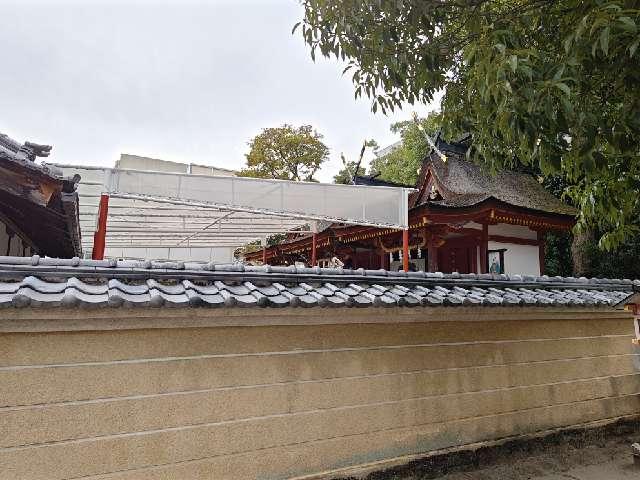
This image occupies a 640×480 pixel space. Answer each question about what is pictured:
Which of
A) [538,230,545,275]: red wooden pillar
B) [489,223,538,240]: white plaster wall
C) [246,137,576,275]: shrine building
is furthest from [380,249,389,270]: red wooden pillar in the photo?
[538,230,545,275]: red wooden pillar

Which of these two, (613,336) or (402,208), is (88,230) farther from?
(613,336)

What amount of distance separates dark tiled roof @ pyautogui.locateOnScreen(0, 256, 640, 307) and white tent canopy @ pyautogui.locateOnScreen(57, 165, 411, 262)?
440cm

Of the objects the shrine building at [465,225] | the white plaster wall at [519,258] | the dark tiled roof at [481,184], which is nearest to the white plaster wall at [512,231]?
the shrine building at [465,225]

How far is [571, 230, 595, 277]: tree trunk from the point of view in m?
14.2

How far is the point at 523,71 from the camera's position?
3129 mm

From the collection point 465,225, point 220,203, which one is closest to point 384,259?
point 465,225

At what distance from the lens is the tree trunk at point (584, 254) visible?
14.2 m

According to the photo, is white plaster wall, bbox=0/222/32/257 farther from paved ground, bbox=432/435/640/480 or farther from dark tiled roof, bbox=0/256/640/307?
paved ground, bbox=432/435/640/480

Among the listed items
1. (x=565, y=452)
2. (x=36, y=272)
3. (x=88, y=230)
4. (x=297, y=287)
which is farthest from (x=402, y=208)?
(x=88, y=230)

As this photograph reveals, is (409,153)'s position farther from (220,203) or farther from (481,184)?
(220,203)

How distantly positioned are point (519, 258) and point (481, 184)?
275 cm

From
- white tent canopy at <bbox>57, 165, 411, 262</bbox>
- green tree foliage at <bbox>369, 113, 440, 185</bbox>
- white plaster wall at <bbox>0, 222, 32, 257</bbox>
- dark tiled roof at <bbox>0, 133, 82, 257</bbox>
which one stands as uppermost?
green tree foliage at <bbox>369, 113, 440, 185</bbox>

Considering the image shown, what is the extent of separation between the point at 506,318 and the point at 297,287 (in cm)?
262

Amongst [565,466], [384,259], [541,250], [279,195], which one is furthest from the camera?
[384,259]
